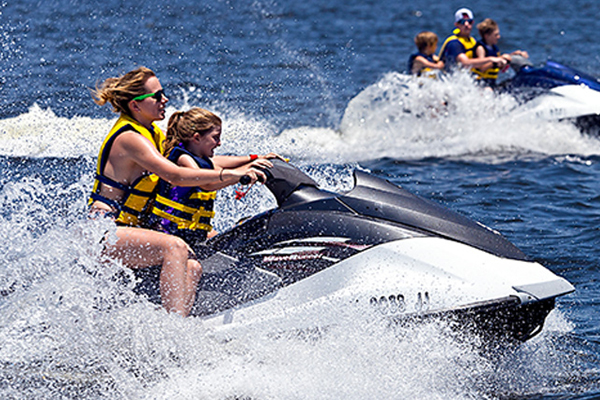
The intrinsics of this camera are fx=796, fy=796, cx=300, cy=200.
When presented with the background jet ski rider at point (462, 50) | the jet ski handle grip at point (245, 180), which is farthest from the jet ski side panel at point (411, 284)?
the background jet ski rider at point (462, 50)

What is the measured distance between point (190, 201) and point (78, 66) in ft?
24.3

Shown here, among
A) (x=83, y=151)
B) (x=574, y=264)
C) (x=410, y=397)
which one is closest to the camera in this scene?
(x=410, y=397)

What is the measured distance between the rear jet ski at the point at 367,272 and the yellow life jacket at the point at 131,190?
0.31 meters

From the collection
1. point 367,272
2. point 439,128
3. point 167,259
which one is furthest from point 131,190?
point 439,128

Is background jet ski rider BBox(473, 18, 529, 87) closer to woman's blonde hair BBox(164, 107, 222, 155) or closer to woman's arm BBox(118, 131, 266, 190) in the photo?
woman's blonde hair BBox(164, 107, 222, 155)

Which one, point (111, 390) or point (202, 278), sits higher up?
point (202, 278)

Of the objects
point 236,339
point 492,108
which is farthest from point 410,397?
point 492,108

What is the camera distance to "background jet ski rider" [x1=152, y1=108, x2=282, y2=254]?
4129 mm

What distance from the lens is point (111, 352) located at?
4.11 meters

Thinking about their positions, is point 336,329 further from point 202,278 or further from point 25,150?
point 25,150

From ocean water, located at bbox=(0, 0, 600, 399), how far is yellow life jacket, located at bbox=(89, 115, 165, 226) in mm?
187

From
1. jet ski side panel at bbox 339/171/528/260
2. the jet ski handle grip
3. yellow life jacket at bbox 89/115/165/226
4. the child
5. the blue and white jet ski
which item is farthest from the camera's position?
the child

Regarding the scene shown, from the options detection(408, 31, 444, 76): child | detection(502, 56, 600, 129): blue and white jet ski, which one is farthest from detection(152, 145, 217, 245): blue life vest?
detection(408, 31, 444, 76): child

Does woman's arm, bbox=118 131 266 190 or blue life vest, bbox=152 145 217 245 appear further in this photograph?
blue life vest, bbox=152 145 217 245
